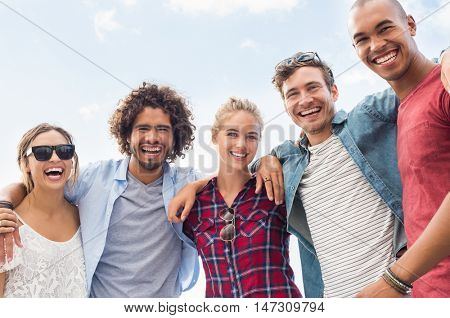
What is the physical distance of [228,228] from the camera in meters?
3.11

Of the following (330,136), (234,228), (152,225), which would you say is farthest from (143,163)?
(330,136)

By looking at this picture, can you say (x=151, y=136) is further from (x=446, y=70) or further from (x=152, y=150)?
(x=446, y=70)

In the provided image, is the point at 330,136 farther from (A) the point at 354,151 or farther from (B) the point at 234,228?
(B) the point at 234,228

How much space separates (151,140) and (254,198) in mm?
989

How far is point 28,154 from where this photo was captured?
3.37 m

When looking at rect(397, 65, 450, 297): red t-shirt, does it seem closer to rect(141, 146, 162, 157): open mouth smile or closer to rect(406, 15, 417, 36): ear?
rect(406, 15, 417, 36): ear

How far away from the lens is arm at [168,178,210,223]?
3240 mm

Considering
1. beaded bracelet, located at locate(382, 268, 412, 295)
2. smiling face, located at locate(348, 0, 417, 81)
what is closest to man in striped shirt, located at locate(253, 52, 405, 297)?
smiling face, located at locate(348, 0, 417, 81)

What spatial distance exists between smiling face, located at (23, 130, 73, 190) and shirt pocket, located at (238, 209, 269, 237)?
132 cm

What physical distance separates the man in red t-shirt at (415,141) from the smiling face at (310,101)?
1.78 feet

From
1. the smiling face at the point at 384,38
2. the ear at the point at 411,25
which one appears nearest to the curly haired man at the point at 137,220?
the smiling face at the point at 384,38

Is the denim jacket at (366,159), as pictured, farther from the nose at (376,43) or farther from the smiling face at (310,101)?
the nose at (376,43)

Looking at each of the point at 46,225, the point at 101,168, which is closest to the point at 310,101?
the point at 101,168
